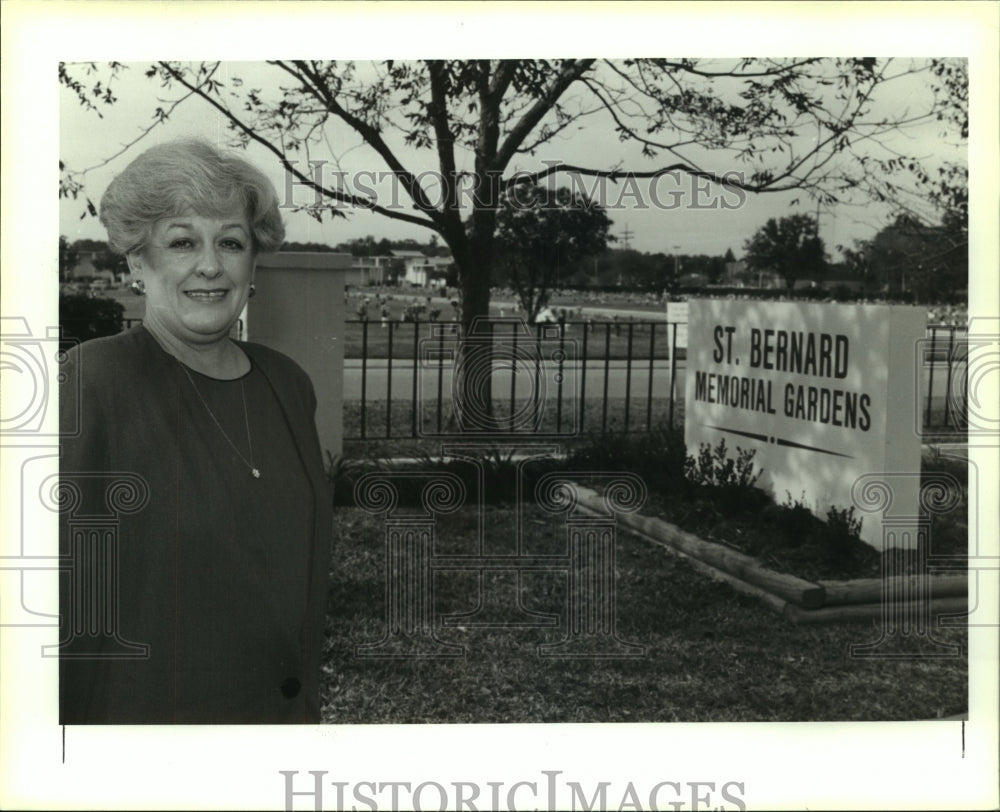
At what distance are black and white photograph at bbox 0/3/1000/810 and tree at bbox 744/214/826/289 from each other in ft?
0.07

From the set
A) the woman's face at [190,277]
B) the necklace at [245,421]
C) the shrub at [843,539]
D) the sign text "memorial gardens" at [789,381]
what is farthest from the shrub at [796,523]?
the woman's face at [190,277]

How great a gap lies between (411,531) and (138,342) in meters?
1.30

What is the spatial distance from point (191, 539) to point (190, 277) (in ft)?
2.57

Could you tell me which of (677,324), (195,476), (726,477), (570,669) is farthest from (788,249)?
(195,476)

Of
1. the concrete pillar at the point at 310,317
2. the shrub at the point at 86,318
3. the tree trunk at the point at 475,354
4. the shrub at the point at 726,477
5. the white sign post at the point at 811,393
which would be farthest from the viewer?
the shrub at the point at 726,477

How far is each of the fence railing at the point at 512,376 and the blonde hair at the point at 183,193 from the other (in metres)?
0.71

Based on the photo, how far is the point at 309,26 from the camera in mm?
3768

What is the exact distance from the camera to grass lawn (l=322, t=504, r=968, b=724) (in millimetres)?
4137

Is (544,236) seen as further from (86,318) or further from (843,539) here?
(843,539)

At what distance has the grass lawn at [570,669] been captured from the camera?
4137 mm

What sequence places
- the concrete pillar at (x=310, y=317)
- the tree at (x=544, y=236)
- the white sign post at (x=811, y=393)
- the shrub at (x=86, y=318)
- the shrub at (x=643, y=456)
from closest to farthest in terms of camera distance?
1. the shrub at (x=86, y=318)
2. the concrete pillar at (x=310, y=317)
3. the tree at (x=544, y=236)
4. the shrub at (x=643, y=456)
5. the white sign post at (x=811, y=393)

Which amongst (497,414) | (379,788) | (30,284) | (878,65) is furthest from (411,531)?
(878,65)

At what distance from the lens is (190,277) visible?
11.4 feet

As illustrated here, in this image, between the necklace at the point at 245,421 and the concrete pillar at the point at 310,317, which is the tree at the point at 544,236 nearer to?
the concrete pillar at the point at 310,317
